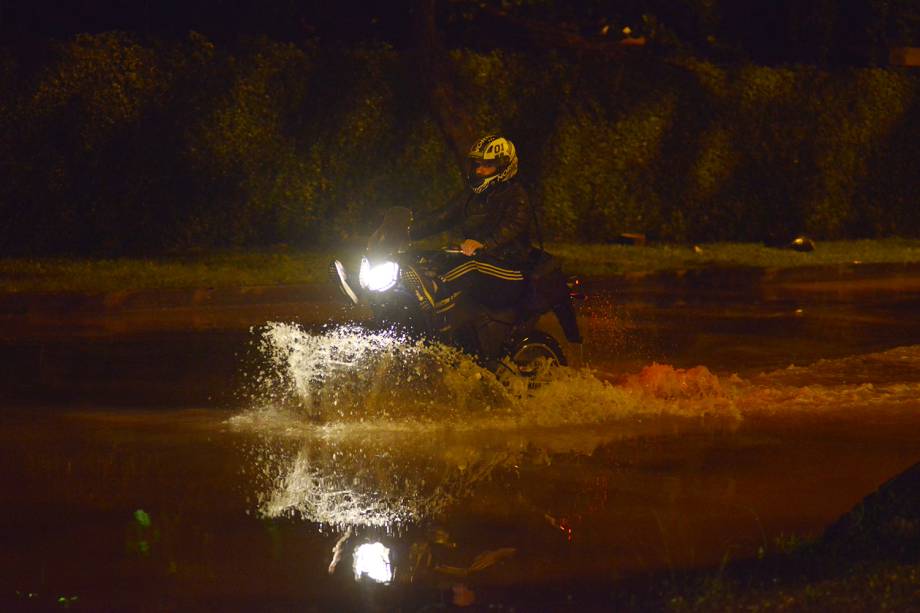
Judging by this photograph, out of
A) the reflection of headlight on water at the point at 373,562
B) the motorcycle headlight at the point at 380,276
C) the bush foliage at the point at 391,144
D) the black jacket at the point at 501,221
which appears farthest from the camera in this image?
the bush foliage at the point at 391,144

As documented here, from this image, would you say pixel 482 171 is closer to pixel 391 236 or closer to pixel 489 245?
pixel 489 245

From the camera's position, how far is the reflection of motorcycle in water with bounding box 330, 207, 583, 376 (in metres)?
9.70

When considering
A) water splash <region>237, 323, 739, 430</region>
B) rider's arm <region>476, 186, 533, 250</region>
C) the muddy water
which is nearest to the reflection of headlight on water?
the muddy water

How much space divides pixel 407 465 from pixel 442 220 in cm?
227

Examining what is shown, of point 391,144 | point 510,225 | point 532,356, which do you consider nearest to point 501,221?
point 510,225

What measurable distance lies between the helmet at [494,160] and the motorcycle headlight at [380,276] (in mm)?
750

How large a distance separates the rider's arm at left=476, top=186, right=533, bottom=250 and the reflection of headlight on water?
3341 mm

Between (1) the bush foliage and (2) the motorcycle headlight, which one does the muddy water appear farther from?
(1) the bush foliage

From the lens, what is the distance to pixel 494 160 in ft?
32.6

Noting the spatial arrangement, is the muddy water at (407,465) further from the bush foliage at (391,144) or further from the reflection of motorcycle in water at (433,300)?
the bush foliage at (391,144)

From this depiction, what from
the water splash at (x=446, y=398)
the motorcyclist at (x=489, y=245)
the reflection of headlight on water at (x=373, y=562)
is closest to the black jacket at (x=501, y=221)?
the motorcyclist at (x=489, y=245)

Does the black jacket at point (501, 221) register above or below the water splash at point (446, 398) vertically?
above

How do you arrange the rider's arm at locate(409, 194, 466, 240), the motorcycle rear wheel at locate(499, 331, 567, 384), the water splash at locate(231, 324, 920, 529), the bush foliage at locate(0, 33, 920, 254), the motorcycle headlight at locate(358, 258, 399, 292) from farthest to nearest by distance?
the bush foliage at locate(0, 33, 920, 254) < the rider's arm at locate(409, 194, 466, 240) < the motorcycle rear wheel at locate(499, 331, 567, 384) < the motorcycle headlight at locate(358, 258, 399, 292) < the water splash at locate(231, 324, 920, 529)

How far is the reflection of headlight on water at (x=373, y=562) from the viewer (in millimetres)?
6379
